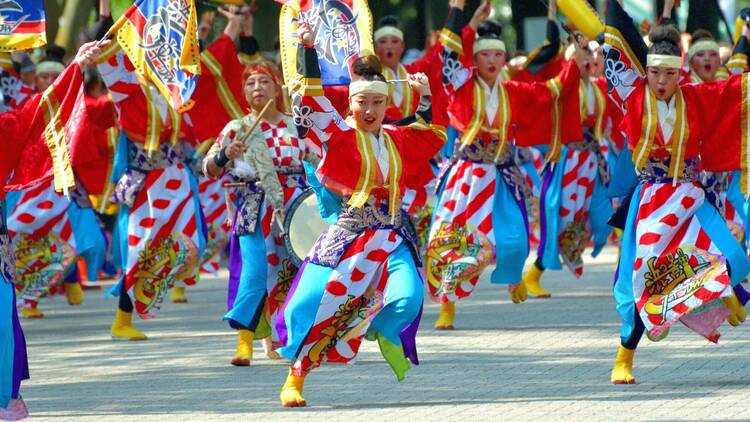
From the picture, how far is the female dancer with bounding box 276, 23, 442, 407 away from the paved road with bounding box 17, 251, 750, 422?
0.30 metres

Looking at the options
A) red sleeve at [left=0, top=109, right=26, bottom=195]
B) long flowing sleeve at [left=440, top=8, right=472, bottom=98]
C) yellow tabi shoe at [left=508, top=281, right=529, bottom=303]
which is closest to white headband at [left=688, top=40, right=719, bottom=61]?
yellow tabi shoe at [left=508, top=281, right=529, bottom=303]

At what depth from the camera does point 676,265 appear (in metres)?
8.30

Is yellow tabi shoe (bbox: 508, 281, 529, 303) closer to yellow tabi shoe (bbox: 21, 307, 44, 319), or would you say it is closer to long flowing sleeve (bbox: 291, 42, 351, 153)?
yellow tabi shoe (bbox: 21, 307, 44, 319)

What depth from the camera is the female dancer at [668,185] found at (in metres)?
8.26

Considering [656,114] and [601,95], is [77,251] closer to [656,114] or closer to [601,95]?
[601,95]

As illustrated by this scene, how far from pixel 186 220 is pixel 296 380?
10.9 feet

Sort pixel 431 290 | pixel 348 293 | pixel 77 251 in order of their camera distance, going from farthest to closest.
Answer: pixel 77 251 < pixel 431 290 < pixel 348 293

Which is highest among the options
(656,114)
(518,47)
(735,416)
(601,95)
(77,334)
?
(656,114)

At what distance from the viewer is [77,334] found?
11891mm

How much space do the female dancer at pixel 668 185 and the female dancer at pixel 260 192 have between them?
6.12 feet

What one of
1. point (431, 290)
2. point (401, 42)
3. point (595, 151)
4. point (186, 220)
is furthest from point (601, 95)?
point (186, 220)

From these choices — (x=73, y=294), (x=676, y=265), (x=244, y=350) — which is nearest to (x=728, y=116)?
(x=676, y=265)

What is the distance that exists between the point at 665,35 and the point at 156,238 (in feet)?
13.0

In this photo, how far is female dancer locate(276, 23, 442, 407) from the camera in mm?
7969
